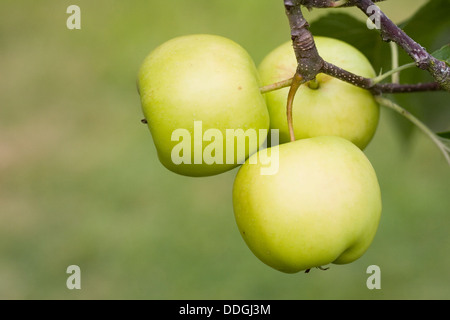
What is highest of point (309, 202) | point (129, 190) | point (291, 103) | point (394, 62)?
point (129, 190)

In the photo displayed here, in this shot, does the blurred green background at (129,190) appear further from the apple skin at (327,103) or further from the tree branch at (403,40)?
the tree branch at (403,40)

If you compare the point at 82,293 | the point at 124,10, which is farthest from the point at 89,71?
the point at 82,293

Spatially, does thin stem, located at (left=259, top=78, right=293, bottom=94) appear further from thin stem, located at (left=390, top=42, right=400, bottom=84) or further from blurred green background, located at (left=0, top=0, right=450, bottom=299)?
blurred green background, located at (left=0, top=0, right=450, bottom=299)

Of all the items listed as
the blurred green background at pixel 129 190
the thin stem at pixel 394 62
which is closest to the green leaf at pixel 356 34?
the thin stem at pixel 394 62

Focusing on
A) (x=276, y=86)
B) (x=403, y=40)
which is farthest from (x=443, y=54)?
(x=276, y=86)

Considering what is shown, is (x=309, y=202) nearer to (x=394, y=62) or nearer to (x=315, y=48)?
(x=315, y=48)

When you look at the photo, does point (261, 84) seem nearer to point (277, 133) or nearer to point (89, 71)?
point (277, 133)
